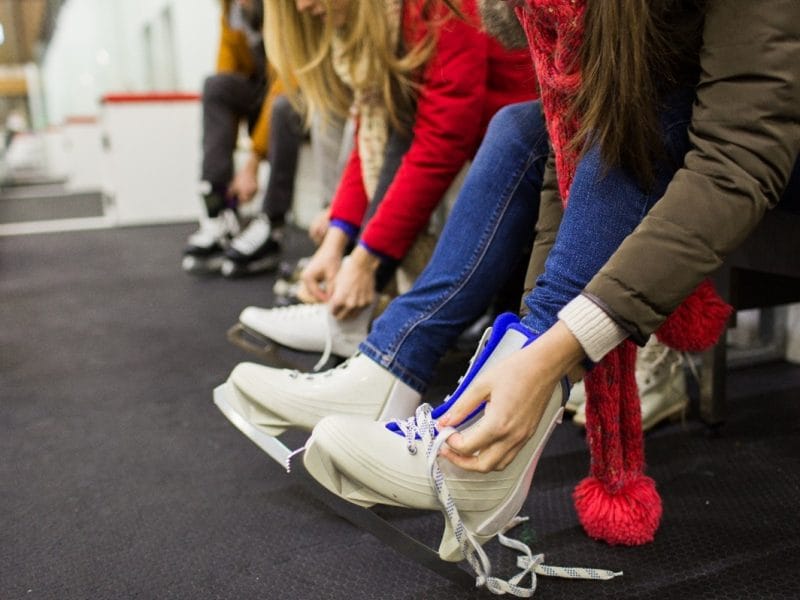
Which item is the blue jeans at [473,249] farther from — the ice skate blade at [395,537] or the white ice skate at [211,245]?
the white ice skate at [211,245]

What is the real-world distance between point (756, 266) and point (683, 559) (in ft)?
0.91

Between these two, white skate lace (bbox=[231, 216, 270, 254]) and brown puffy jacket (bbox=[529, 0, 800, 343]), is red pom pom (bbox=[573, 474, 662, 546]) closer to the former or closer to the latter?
brown puffy jacket (bbox=[529, 0, 800, 343])

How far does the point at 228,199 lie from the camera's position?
6.73 feet

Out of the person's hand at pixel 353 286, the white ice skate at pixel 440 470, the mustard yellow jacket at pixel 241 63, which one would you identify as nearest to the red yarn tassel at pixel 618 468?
the white ice skate at pixel 440 470

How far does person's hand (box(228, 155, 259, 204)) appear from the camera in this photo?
2.03 metres

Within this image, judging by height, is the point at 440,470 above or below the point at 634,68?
below

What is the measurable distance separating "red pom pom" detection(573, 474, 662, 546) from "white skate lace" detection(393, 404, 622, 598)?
0.14 feet

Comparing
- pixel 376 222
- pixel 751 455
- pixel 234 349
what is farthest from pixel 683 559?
pixel 234 349

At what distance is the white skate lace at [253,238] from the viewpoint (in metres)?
1.89

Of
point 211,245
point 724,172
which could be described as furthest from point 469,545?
point 211,245

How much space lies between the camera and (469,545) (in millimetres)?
511

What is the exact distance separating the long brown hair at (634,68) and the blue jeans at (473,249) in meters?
0.15

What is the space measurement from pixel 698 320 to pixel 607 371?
0.09m

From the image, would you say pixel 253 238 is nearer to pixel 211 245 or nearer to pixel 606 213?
pixel 211 245
